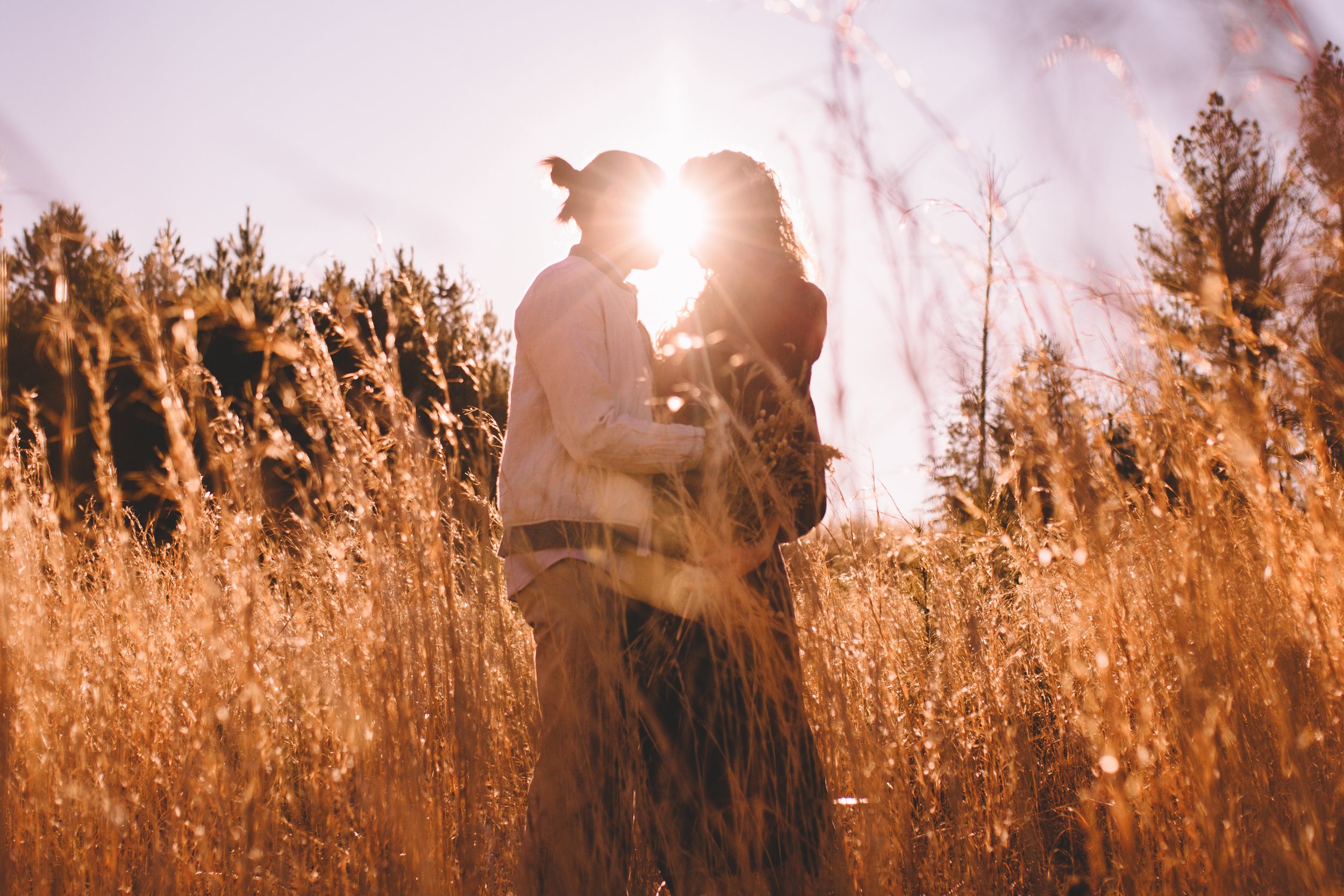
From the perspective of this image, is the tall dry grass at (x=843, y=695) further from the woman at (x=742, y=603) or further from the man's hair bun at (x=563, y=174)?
the man's hair bun at (x=563, y=174)

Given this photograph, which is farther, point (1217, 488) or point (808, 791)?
point (808, 791)

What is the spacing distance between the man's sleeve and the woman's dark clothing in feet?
0.26

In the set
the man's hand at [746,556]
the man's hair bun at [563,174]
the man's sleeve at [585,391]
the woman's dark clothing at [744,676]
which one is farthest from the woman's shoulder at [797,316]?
the man's hair bun at [563,174]

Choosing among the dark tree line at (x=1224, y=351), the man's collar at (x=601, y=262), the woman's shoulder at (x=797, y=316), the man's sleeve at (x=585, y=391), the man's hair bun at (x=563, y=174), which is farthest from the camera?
the man's hair bun at (x=563, y=174)

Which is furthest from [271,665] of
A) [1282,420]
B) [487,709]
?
[1282,420]

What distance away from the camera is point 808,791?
1529 millimetres

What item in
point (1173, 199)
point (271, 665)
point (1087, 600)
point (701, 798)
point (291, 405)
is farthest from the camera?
point (271, 665)

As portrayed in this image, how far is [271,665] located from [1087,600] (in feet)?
5.00

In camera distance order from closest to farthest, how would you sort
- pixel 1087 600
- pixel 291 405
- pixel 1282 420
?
pixel 291 405 < pixel 1087 600 < pixel 1282 420

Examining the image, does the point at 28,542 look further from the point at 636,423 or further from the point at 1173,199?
the point at 1173,199

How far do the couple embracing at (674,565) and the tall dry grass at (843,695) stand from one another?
109 mm

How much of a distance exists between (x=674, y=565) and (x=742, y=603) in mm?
164

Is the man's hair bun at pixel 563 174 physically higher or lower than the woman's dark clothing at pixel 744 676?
higher

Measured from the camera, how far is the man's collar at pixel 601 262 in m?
1.70
